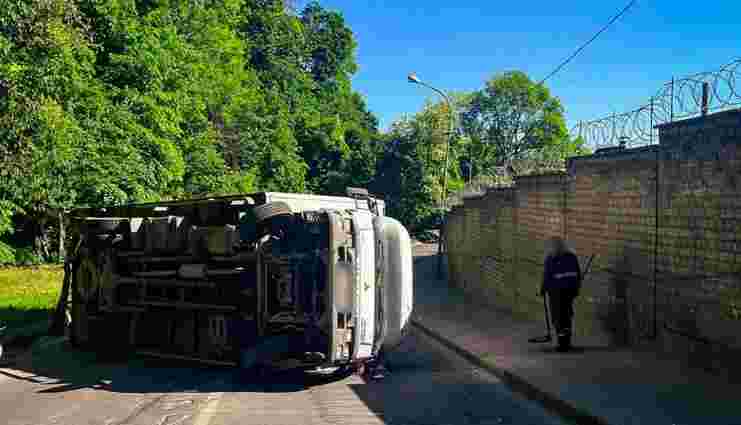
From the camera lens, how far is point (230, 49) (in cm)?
4147

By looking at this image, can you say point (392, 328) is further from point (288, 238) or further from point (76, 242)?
point (76, 242)

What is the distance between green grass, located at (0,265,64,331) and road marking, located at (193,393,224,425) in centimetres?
714

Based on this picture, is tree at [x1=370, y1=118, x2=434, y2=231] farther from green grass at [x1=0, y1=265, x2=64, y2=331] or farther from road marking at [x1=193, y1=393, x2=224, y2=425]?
road marking at [x1=193, y1=393, x2=224, y2=425]

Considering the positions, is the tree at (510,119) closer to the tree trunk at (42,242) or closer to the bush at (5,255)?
the tree trunk at (42,242)

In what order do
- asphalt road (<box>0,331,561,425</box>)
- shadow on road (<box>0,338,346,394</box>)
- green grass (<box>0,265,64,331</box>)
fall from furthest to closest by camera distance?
green grass (<box>0,265,64,331</box>), shadow on road (<box>0,338,346,394</box>), asphalt road (<box>0,331,561,425</box>)

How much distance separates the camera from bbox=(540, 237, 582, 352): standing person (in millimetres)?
10180

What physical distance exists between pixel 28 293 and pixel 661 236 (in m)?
15.9

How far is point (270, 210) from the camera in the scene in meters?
8.27

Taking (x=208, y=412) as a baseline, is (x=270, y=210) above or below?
above

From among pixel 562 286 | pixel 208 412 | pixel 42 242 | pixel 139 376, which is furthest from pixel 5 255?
pixel 562 286

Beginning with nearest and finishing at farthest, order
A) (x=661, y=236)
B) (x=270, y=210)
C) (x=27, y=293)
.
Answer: (x=270, y=210), (x=661, y=236), (x=27, y=293)

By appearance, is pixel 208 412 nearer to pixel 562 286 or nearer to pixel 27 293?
pixel 562 286

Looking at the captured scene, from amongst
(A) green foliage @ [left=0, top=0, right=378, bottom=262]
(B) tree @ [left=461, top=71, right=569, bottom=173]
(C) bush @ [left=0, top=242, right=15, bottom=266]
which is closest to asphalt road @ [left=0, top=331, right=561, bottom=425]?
(A) green foliage @ [left=0, top=0, right=378, bottom=262]

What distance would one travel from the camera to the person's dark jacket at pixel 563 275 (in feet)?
33.6
